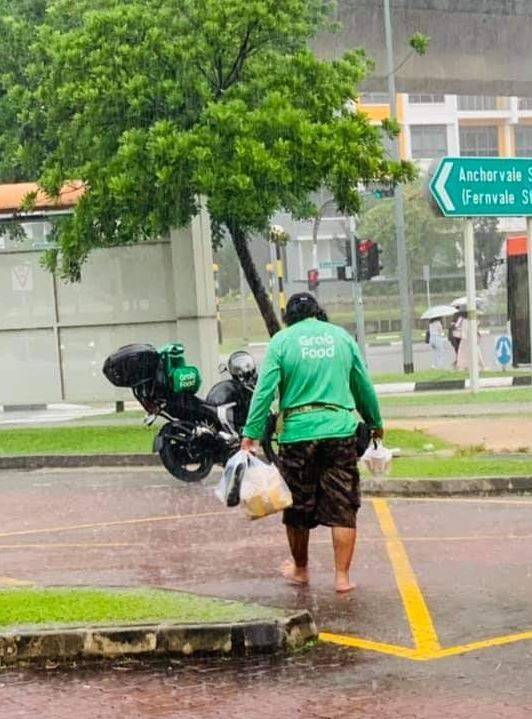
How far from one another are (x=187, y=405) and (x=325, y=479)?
20.7 feet

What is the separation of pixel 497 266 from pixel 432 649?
193 feet

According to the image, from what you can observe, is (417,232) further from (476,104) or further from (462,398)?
(462,398)

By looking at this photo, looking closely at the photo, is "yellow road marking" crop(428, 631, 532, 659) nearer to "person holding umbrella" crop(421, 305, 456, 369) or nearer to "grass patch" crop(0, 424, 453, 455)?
"grass patch" crop(0, 424, 453, 455)

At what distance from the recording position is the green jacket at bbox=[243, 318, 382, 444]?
8.24 m

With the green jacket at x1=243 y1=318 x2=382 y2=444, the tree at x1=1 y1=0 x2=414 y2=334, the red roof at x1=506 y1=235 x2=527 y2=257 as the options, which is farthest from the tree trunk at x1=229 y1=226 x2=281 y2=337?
the red roof at x1=506 y1=235 x2=527 y2=257

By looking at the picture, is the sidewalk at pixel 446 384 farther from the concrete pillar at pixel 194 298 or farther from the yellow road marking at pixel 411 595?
the yellow road marking at pixel 411 595

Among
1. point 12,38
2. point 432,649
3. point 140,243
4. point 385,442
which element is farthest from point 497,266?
point 432,649

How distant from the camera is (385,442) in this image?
54.1ft

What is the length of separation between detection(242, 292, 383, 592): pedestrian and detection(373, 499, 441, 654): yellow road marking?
1.18ft

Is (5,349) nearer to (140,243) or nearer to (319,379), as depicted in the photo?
(140,243)

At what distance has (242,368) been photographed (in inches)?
571

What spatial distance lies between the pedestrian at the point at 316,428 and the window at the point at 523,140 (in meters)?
81.2

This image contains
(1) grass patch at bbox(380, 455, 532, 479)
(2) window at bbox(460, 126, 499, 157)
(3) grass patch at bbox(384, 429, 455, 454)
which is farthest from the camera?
(2) window at bbox(460, 126, 499, 157)

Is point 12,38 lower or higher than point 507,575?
higher
